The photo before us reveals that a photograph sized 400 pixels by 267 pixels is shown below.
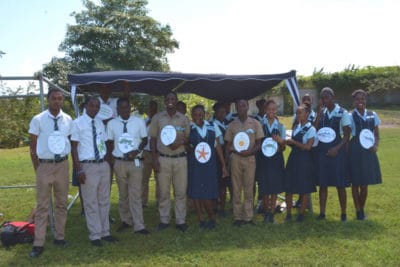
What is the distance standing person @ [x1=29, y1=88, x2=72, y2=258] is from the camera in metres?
5.27

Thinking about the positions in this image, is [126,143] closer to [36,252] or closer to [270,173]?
[36,252]

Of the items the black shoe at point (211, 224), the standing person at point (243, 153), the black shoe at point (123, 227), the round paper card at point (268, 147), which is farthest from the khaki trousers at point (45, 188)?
the round paper card at point (268, 147)

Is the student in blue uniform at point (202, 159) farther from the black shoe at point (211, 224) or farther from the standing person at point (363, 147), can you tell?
the standing person at point (363, 147)

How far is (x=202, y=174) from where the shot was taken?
6238mm

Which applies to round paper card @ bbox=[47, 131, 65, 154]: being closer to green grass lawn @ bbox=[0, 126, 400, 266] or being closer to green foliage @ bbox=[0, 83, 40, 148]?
green grass lawn @ bbox=[0, 126, 400, 266]

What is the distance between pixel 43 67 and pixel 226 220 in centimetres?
1967

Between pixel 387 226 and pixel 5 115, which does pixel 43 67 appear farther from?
pixel 387 226

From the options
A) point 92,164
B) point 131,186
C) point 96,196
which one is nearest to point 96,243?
point 96,196

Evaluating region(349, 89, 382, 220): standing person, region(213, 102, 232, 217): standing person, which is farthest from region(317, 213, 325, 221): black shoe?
region(213, 102, 232, 217): standing person

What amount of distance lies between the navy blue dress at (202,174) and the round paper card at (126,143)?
2.88 feet

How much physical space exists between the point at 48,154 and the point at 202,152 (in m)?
2.12

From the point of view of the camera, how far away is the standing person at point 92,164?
18.0 ft

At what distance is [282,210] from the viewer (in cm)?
736

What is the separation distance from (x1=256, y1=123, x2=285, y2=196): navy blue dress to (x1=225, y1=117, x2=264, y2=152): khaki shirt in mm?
205
